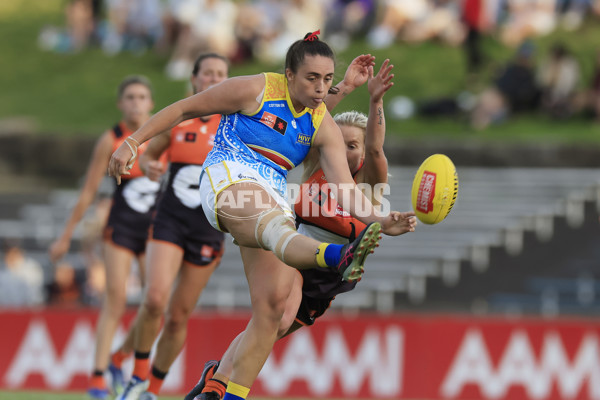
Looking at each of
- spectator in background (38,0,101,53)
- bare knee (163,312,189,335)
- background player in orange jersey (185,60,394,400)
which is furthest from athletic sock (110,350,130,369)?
spectator in background (38,0,101,53)

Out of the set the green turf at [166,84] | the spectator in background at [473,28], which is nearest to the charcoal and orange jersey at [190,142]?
the green turf at [166,84]

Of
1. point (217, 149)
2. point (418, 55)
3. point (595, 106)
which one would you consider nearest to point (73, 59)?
point (418, 55)

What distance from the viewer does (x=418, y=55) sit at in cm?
1761

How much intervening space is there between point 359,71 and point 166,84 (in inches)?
476

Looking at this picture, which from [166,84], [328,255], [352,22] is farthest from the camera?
[166,84]

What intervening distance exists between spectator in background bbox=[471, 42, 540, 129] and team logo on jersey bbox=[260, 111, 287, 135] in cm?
1013

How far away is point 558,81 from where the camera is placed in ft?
50.4

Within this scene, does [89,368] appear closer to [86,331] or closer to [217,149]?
[86,331]

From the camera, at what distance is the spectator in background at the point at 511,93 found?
50.6ft

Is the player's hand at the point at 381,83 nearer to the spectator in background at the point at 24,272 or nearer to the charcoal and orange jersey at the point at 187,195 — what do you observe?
the charcoal and orange jersey at the point at 187,195

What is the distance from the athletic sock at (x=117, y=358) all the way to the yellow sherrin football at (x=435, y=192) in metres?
3.89

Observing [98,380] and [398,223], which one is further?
[98,380]

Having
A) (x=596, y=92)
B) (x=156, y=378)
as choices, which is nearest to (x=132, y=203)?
(x=156, y=378)

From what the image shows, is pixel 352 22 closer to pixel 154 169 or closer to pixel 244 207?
pixel 154 169
